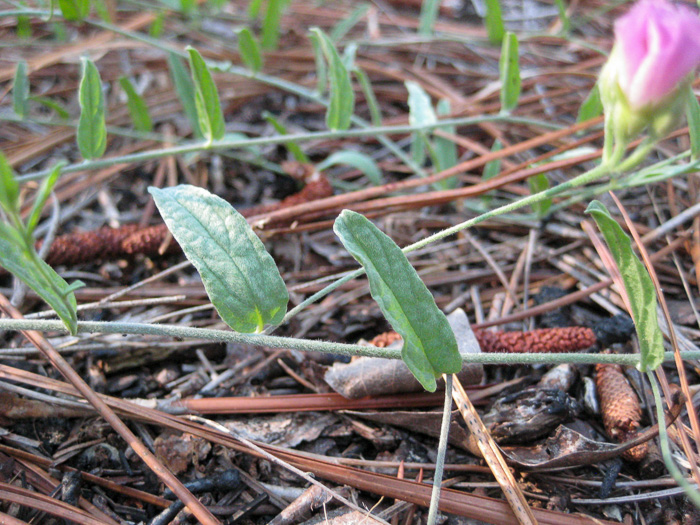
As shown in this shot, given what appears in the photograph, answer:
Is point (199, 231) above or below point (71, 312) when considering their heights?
above

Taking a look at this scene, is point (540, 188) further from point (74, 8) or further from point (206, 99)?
point (74, 8)

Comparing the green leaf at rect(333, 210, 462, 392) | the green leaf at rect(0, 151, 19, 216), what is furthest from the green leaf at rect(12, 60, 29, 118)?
the green leaf at rect(333, 210, 462, 392)

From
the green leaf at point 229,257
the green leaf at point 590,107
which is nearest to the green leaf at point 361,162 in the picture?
the green leaf at point 590,107

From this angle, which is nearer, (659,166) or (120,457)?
(120,457)

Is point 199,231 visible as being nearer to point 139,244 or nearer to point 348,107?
point 139,244

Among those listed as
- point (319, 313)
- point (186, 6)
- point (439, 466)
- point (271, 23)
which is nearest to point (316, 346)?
point (439, 466)

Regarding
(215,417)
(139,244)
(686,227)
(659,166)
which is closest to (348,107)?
(139,244)
